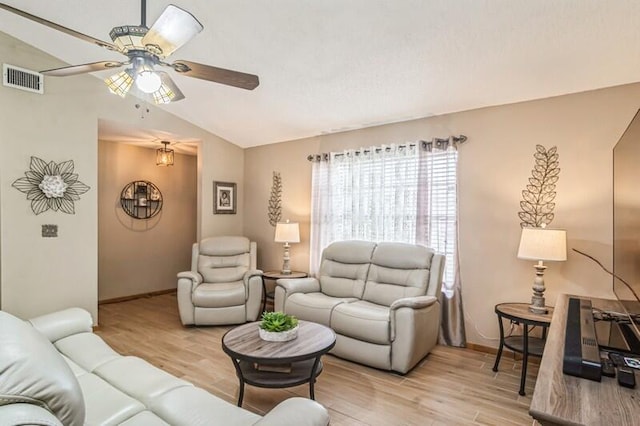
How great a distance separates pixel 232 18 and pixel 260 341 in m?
2.45

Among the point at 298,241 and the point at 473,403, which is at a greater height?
the point at 298,241

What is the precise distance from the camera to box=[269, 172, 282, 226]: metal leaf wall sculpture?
5270mm

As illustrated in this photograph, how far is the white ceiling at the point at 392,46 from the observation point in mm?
2342

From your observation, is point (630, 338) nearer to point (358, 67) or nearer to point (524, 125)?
point (524, 125)

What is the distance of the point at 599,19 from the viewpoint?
224 centimetres

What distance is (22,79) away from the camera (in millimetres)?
3494

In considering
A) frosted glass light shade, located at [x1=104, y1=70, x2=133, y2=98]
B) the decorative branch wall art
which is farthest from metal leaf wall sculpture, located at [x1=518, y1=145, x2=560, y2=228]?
the decorative branch wall art

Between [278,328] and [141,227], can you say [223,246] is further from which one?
[278,328]

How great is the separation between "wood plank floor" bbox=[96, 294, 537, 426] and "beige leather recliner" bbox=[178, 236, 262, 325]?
0.27 metres

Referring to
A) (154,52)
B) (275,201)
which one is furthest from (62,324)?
(275,201)

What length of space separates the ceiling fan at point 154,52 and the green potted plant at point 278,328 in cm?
161

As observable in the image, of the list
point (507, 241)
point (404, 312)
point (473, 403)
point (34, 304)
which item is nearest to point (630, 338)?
point (473, 403)

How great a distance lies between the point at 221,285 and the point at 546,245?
139 inches

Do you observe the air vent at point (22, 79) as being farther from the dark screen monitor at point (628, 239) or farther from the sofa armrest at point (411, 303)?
the dark screen monitor at point (628, 239)
